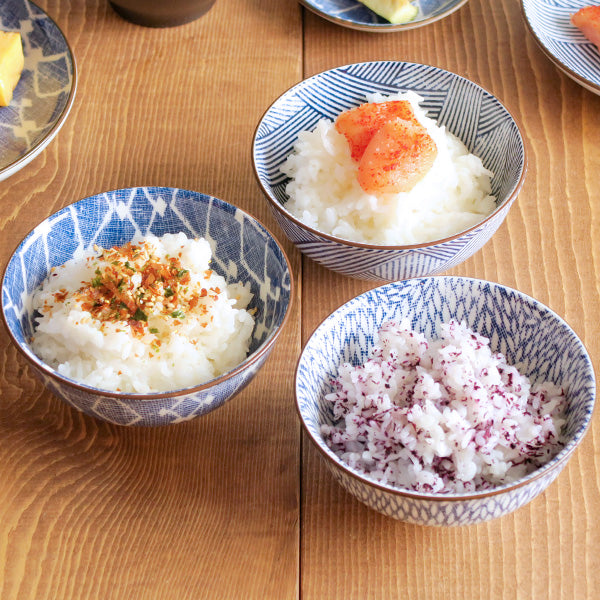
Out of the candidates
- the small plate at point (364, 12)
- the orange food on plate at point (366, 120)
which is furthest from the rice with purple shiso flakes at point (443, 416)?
the small plate at point (364, 12)

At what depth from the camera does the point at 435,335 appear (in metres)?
1.45

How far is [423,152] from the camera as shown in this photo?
5.25 feet

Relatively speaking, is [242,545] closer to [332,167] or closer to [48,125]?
[332,167]

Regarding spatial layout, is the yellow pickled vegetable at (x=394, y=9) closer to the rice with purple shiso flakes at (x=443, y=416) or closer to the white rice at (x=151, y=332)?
the white rice at (x=151, y=332)

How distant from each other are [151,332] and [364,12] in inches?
53.5

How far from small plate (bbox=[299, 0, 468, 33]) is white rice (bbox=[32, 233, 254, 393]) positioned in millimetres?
1018

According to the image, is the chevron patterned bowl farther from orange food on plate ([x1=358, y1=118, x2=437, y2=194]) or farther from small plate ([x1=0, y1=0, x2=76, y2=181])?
small plate ([x1=0, y1=0, x2=76, y2=181])

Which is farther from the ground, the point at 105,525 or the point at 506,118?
the point at 506,118

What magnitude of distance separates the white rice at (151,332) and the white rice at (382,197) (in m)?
0.29

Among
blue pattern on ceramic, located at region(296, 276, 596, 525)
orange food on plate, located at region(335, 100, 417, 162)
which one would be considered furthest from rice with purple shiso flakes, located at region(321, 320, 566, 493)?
orange food on plate, located at region(335, 100, 417, 162)

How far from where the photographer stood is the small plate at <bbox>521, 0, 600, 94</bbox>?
81.5 inches

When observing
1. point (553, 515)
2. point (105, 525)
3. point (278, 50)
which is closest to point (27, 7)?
point (278, 50)

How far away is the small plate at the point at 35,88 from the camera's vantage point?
6.02ft

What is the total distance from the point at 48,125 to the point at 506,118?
1090mm
